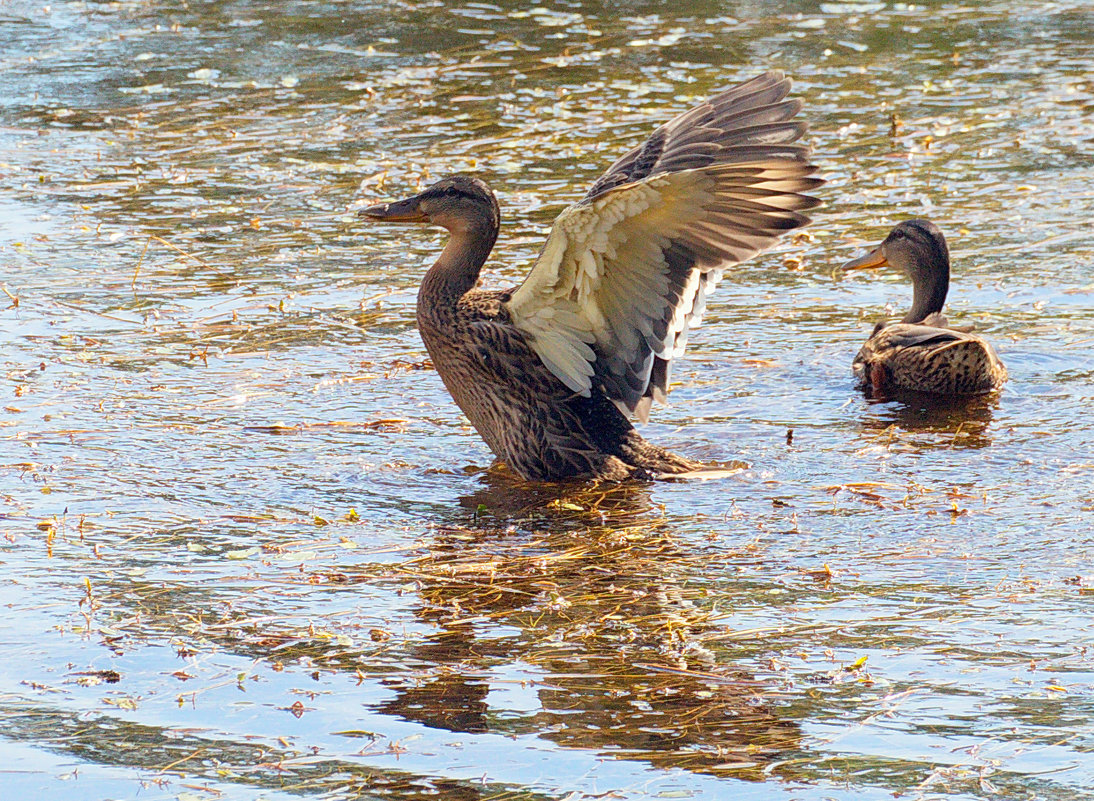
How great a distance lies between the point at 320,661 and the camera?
180 inches

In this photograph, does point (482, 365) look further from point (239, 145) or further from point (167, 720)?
point (239, 145)

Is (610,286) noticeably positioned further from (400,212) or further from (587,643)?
(587,643)

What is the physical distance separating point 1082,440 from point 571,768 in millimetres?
3354

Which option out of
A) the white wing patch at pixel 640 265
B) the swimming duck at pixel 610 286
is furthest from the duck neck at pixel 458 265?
the white wing patch at pixel 640 265

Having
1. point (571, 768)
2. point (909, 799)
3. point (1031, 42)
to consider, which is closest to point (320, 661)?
point (571, 768)

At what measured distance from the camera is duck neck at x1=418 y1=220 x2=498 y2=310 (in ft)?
21.7

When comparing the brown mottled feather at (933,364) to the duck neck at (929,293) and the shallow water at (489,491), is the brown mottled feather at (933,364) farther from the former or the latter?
the duck neck at (929,293)

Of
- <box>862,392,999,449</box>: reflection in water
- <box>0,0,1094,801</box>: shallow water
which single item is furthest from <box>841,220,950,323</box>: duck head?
<box>862,392,999,449</box>: reflection in water

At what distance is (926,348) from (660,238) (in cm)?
183

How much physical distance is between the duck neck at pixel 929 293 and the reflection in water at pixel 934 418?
2.41 feet

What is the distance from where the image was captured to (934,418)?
7.03 m

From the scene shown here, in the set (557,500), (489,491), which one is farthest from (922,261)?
(489,491)

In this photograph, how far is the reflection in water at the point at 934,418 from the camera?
22.0ft

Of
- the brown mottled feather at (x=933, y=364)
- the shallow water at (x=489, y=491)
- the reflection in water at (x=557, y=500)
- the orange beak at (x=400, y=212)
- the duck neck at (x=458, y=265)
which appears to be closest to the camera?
the shallow water at (x=489, y=491)
